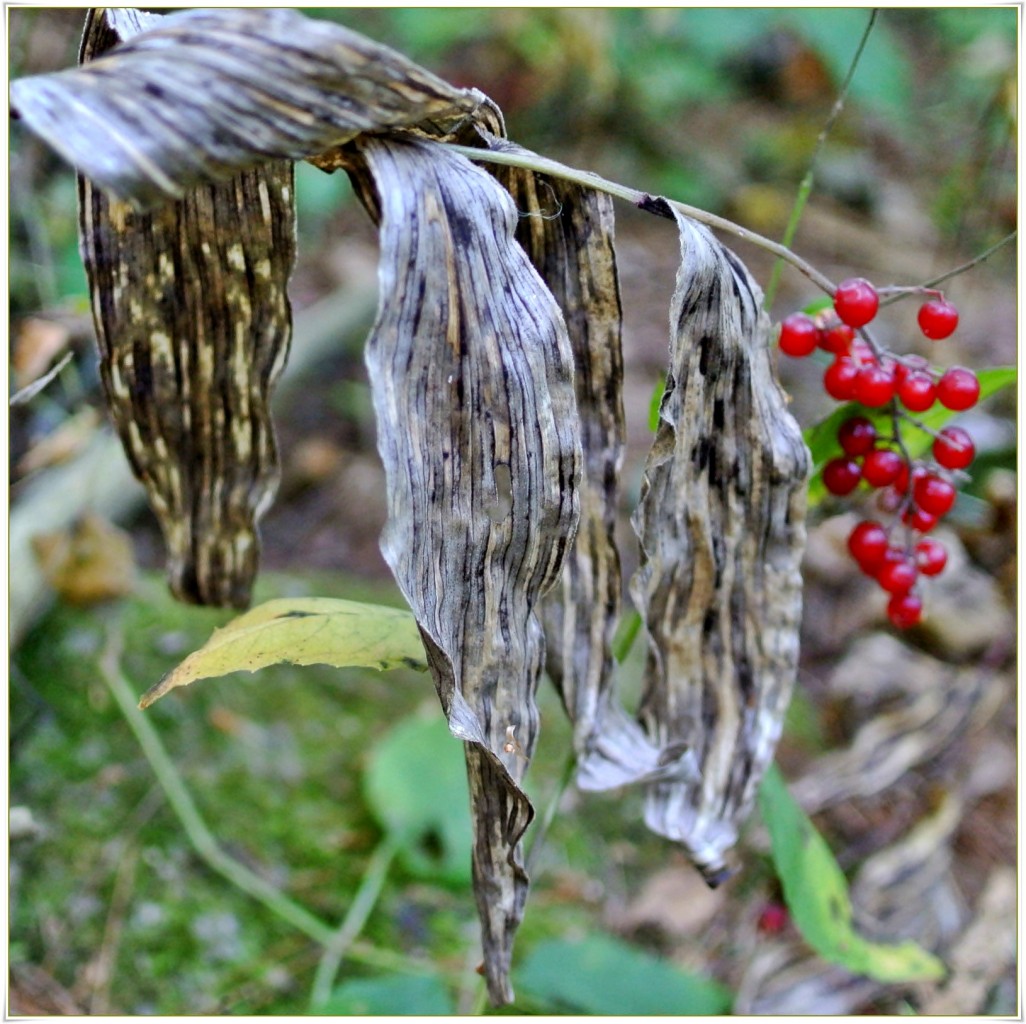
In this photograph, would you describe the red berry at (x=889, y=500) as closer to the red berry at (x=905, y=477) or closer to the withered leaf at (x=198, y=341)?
the red berry at (x=905, y=477)

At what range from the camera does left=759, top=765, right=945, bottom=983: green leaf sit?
1152 millimetres

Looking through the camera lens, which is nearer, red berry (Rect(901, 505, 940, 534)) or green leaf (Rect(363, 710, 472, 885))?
red berry (Rect(901, 505, 940, 534))

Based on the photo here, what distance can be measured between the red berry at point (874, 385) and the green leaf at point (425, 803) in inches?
35.4

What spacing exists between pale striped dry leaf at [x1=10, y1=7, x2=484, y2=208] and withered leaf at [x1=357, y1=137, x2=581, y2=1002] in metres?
0.07

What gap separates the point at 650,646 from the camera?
3.37 ft

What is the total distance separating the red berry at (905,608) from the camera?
1.12 meters

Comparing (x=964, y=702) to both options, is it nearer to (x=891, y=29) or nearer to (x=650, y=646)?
(x=650, y=646)

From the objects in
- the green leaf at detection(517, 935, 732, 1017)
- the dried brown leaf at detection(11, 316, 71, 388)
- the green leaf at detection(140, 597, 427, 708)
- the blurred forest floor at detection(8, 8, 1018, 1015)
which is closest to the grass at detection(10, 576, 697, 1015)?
the blurred forest floor at detection(8, 8, 1018, 1015)

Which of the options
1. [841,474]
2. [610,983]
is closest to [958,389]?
[841,474]

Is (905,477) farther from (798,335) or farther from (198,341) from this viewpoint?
(198,341)

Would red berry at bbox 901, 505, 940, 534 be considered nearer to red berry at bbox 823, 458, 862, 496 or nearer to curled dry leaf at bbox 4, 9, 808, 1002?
red berry at bbox 823, 458, 862, 496

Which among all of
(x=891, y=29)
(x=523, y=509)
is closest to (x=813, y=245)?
(x=891, y=29)

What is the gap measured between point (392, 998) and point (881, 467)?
0.92 m

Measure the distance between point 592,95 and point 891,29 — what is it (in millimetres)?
1905
